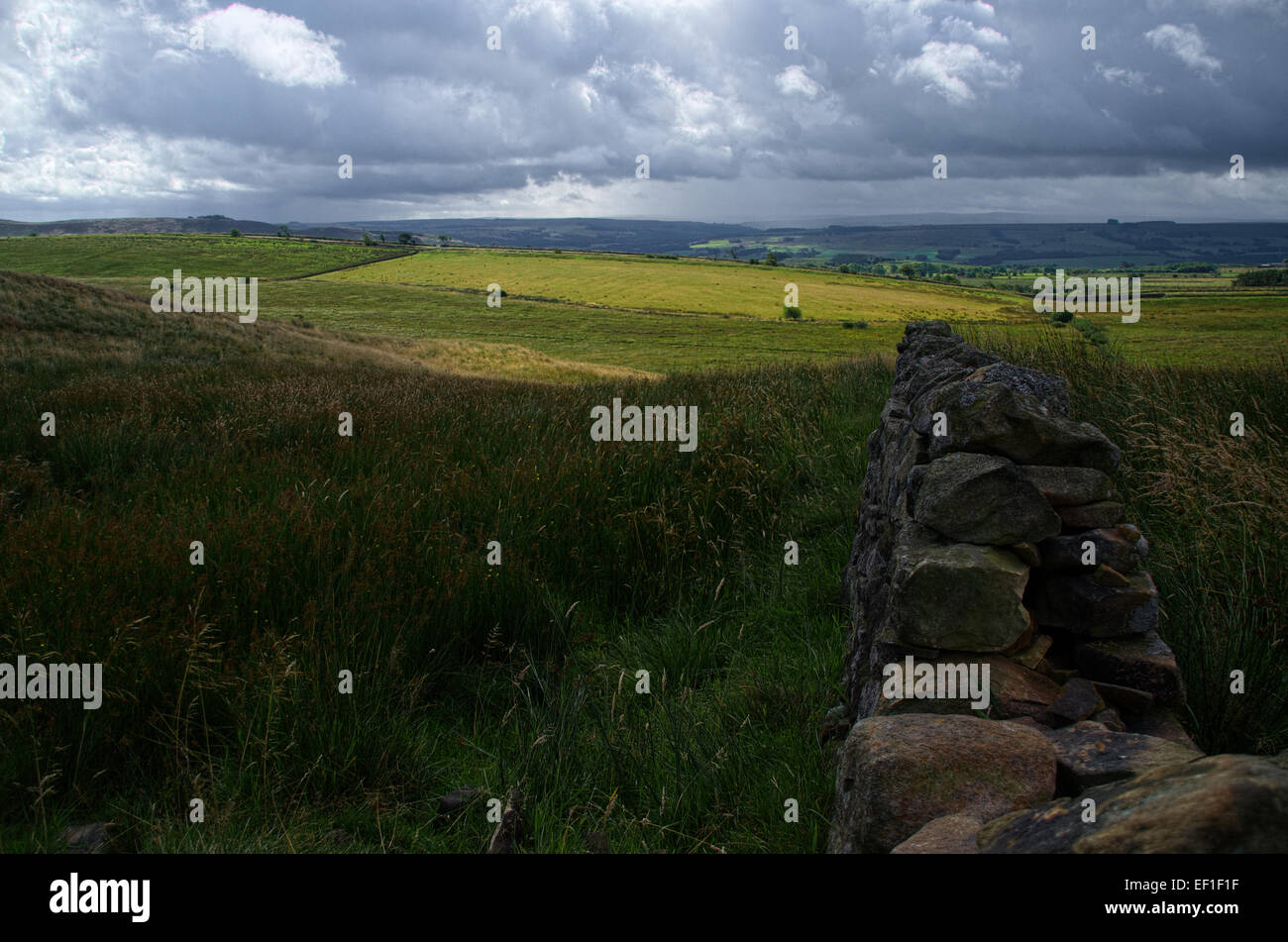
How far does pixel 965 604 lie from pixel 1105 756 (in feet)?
2.10

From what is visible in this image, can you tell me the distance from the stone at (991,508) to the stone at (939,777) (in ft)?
2.70

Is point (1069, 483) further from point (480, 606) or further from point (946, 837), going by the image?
point (480, 606)

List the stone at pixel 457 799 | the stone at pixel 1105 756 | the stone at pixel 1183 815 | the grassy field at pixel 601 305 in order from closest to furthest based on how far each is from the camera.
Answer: the stone at pixel 1183 815 → the stone at pixel 1105 756 → the stone at pixel 457 799 → the grassy field at pixel 601 305

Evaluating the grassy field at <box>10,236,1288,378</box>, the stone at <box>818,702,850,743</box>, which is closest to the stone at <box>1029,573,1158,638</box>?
the stone at <box>818,702,850,743</box>

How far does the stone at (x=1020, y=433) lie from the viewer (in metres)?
2.98

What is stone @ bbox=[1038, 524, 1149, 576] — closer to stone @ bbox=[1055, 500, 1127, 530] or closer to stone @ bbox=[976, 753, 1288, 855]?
stone @ bbox=[1055, 500, 1127, 530]

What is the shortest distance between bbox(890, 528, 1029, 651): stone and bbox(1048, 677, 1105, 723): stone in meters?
0.21

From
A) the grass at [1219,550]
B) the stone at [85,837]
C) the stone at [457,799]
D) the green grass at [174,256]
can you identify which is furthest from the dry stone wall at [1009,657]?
the green grass at [174,256]

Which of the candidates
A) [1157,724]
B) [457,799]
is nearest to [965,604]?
[1157,724]

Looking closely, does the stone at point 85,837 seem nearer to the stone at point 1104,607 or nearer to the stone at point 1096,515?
the stone at point 1104,607
